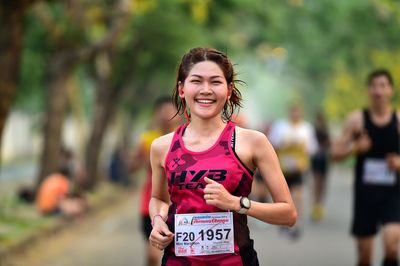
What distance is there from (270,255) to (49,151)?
26.0 feet

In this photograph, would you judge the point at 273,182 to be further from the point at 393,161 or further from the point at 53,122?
the point at 53,122

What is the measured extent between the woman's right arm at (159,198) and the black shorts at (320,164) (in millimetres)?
12373

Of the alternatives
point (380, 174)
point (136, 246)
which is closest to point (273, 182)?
point (380, 174)

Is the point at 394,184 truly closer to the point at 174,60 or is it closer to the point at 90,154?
the point at 90,154

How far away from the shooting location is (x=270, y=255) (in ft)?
39.9

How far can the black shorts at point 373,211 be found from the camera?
312 inches

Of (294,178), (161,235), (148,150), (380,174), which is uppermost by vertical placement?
(294,178)

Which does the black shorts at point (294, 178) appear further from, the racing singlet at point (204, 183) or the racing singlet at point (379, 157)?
the racing singlet at point (204, 183)

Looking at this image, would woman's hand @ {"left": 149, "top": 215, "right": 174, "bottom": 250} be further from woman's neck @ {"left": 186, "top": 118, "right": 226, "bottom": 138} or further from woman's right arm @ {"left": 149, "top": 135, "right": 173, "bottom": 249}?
woman's neck @ {"left": 186, "top": 118, "right": 226, "bottom": 138}

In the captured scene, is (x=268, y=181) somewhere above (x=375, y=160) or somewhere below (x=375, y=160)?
below

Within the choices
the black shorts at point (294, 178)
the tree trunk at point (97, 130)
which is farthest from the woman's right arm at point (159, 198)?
the tree trunk at point (97, 130)

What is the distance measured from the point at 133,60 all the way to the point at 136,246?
44.0ft

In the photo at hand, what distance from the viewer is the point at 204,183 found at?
4344mm

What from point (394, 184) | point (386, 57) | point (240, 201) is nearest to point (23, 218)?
point (394, 184)
